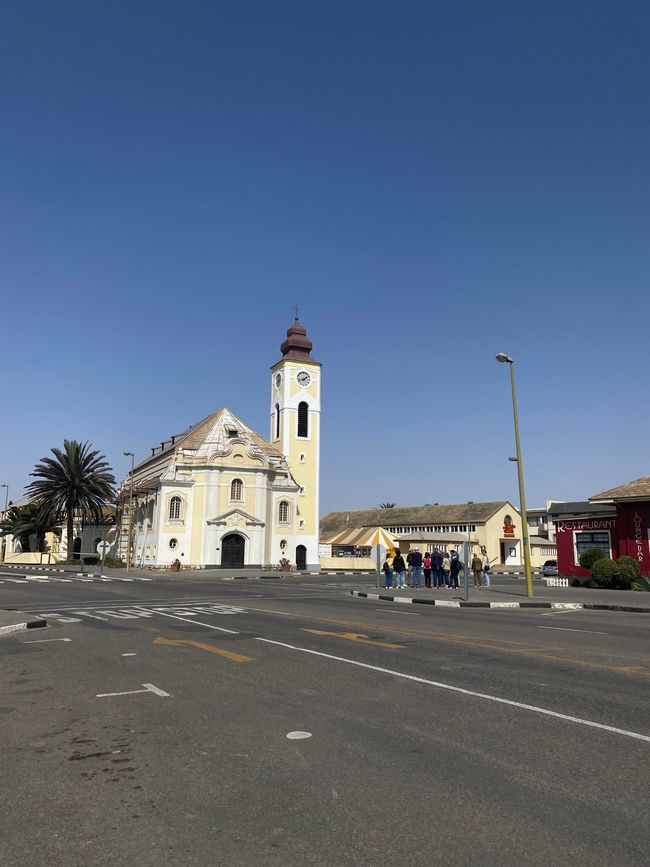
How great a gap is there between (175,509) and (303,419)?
57.9 ft

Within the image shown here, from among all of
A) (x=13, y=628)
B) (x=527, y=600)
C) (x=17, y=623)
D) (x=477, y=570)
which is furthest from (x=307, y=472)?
(x=13, y=628)

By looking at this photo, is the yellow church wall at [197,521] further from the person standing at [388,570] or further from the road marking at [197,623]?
the road marking at [197,623]

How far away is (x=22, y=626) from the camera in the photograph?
14750mm

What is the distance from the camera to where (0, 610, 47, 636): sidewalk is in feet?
47.2

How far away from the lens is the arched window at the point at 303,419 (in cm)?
7088

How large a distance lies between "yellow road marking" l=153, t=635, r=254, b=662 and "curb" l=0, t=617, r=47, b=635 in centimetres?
372

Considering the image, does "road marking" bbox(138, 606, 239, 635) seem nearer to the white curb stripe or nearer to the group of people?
the white curb stripe

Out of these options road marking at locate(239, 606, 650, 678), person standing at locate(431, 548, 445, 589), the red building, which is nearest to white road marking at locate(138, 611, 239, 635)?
road marking at locate(239, 606, 650, 678)

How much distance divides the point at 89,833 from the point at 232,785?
1.07 metres

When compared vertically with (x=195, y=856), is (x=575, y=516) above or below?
above

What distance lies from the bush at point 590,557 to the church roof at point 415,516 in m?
48.4

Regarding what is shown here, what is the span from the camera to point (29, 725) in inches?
263

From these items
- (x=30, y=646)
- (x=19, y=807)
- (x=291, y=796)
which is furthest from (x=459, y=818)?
(x=30, y=646)

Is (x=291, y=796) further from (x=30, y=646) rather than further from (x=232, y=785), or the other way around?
(x=30, y=646)
